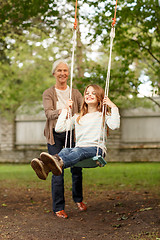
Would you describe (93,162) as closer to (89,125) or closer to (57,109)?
(89,125)

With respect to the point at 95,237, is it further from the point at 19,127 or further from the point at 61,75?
the point at 19,127

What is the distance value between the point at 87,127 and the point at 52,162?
2.20 ft

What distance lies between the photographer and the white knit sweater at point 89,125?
3920 millimetres

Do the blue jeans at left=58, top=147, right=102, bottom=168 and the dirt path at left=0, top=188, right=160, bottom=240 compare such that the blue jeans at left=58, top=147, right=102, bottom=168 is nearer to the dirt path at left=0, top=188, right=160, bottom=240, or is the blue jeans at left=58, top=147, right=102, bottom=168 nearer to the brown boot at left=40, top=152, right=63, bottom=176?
the brown boot at left=40, top=152, right=63, bottom=176

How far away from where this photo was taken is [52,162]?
3549 millimetres

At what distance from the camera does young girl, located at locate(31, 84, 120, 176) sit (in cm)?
371

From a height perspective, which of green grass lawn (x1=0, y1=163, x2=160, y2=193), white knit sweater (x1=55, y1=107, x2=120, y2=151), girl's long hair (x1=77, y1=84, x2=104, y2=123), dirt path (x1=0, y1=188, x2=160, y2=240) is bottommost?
green grass lawn (x1=0, y1=163, x2=160, y2=193)

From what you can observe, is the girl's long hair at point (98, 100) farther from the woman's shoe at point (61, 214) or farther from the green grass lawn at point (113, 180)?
the green grass lawn at point (113, 180)

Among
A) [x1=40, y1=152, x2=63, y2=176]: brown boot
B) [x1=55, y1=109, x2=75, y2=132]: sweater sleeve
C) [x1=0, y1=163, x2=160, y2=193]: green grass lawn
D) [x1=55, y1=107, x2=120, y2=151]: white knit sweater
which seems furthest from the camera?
[x1=0, y1=163, x2=160, y2=193]: green grass lawn

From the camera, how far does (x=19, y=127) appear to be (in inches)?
568

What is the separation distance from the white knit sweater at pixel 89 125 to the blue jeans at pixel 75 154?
0.26 ft

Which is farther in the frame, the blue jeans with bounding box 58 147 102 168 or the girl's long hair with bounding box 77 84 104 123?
the girl's long hair with bounding box 77 84 104 123

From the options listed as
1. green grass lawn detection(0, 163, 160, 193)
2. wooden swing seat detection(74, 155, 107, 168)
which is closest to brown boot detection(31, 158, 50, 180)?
wooden swing seat detection(74, 155, 107, 168)

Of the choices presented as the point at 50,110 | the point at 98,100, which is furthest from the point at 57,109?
the point at 98,100
